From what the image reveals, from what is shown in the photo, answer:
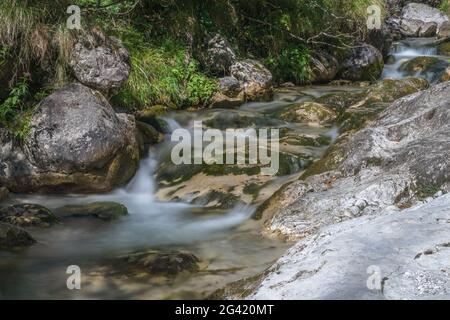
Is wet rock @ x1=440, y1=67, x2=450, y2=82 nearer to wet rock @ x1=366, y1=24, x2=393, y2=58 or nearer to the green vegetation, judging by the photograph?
the green vegetation

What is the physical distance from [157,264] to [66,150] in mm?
2716

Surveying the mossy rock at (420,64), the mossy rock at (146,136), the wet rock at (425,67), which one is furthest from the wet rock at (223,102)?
the mossy rock at (420,64)

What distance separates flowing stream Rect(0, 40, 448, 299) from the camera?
4.19 metres

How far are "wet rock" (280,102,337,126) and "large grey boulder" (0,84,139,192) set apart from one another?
3.16 meters

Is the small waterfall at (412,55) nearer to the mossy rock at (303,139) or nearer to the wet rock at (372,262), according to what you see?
the mossy rock at (303,139)

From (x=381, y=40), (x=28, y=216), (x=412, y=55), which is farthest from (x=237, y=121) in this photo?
(x=412, y=55)

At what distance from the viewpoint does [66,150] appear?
661cm

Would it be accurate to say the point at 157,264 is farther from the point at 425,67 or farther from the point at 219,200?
the point at 425,67

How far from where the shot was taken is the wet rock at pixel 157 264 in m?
4.37

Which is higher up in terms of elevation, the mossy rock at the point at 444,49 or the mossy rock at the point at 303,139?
the mossy rock at the point at 444,49

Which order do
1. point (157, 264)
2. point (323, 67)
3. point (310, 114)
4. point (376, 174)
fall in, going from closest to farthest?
point (157, 264)
point (376, 174)
point (310, 114)
point (323, 67)

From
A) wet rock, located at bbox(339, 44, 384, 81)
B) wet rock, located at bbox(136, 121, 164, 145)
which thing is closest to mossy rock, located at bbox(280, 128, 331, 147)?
wet rock, located at bbox(136, 121, 164, 145)

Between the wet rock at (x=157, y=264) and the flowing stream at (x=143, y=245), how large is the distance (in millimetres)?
98

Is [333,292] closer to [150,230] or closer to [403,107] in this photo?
[150,230]
